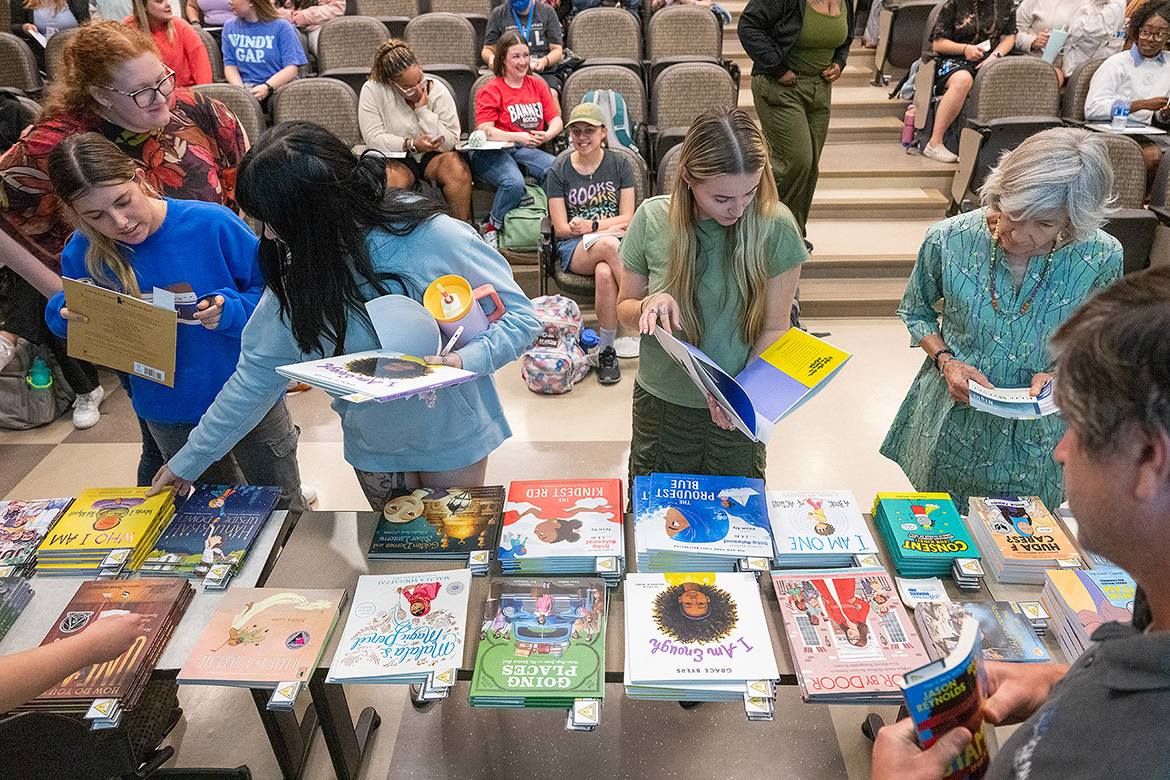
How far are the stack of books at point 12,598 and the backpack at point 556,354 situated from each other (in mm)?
2505

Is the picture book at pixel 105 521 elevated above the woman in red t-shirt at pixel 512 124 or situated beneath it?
situated beneath

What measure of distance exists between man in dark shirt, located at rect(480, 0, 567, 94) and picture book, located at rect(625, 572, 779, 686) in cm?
440

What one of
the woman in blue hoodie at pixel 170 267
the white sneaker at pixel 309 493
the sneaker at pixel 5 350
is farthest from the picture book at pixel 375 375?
the sneaker at pixel 5 350

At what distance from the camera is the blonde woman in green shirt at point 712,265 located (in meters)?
1.71

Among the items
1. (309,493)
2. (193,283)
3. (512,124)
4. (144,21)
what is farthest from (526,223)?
(193,283)

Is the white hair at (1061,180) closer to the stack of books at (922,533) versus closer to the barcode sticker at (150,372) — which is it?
the stack of books at (922,533)

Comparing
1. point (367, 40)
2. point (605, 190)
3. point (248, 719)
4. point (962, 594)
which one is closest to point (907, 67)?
point (605, 190)

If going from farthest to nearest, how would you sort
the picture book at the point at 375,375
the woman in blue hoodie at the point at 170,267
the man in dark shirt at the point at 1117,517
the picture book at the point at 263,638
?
the woman in blue hoodie at the point at 170,267 < the picture book at the point at 263,638 < the picture book at the point at 375,375 < the man in dark shirt at the point at 1117,517

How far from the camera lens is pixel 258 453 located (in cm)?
220

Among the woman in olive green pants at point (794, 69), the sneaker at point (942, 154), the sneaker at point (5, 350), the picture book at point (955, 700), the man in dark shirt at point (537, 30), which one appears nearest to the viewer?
the picture book at point (955, 700)

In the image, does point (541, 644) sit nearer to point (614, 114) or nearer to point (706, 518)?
point (706, 518)

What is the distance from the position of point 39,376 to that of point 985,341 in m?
4.22

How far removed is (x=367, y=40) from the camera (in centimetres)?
557

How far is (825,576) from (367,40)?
17.9 ft
